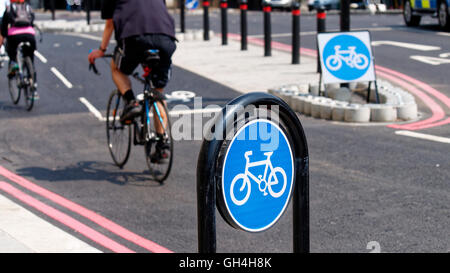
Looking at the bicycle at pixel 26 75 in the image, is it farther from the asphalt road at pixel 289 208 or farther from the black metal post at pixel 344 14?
the black metal post at pixel 344 14

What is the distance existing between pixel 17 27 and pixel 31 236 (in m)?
6.80

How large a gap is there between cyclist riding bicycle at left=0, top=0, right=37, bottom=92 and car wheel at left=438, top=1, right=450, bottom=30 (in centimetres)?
1198

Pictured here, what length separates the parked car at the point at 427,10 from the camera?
2014cm

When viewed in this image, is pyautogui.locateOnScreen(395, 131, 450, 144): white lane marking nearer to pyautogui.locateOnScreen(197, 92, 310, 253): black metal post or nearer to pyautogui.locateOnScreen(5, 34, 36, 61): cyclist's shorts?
pyautogui.locateOnScreen(197, 92, 310, 253): black metal post

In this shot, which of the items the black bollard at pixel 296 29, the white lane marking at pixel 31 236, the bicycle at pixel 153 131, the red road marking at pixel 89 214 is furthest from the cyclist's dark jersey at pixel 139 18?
the black bollard at pixel 296 29

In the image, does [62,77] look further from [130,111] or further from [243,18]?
[130,111]

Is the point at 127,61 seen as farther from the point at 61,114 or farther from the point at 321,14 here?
the point at 321,14

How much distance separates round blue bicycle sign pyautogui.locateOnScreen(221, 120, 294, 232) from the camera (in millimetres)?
3182

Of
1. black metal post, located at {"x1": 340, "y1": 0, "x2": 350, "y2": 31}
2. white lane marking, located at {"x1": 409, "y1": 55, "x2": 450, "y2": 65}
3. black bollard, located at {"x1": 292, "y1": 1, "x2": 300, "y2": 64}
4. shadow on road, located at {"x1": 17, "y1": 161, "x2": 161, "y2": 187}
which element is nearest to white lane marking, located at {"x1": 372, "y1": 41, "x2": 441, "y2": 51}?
white lane marking, located at {"x1": 409, "y1": 55, "x2": 450, "y2": 65}

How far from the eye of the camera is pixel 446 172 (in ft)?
23.7

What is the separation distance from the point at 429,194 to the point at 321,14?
7.55 meters

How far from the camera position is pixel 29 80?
11.5 metres

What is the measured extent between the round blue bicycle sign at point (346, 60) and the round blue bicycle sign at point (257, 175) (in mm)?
7756

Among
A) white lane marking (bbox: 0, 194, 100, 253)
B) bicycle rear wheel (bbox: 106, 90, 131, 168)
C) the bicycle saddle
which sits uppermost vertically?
the bicycle saddle
